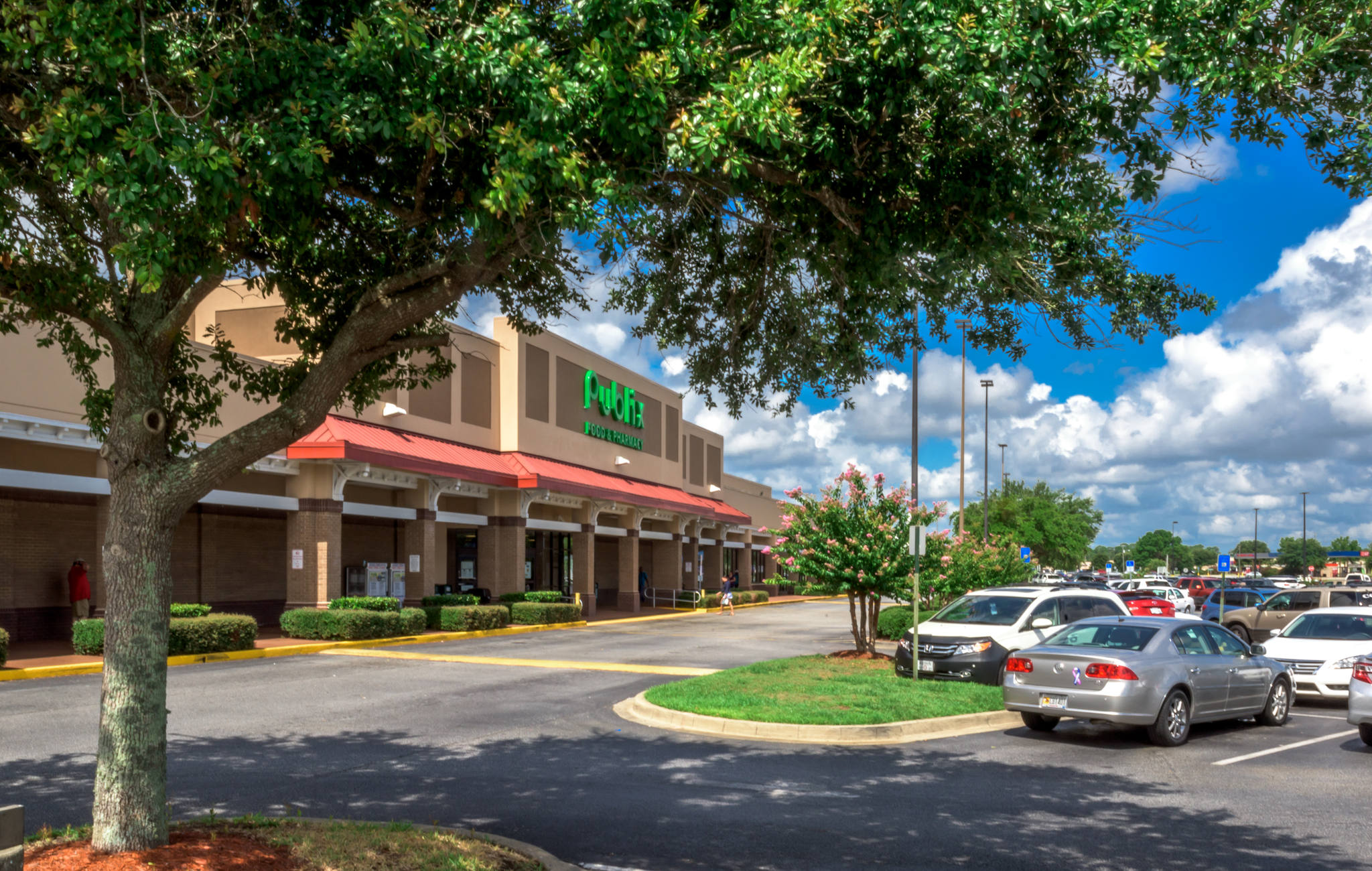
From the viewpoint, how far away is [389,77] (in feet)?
23.1

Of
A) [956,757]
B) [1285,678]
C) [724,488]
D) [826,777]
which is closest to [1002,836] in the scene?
[826,777]

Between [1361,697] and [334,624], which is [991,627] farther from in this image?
[334,624]

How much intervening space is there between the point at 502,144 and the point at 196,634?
1667 cm

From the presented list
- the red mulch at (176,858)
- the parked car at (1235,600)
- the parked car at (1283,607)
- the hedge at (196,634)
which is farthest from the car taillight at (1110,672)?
the parked car at (1235,600)

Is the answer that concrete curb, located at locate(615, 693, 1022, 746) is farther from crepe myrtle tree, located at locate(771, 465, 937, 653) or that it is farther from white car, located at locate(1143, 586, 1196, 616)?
white car, located at locate(1143, 586, 1196, 616)

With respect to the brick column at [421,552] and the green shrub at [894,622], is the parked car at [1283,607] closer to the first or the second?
the green shrub at [894,622]

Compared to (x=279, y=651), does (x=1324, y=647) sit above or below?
above

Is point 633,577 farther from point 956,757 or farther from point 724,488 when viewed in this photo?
point 956,757

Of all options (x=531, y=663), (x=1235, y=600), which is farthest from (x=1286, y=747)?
(x=1235, y=600)

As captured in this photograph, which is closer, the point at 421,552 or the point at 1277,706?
the point at 1277,706

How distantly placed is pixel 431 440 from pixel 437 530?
441 cm

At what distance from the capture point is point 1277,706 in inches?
555

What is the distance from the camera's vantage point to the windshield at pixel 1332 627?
55.4ft

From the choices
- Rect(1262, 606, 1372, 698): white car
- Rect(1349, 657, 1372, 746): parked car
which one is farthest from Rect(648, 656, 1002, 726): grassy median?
Rect(1262, 606, 1372, 698): white car
